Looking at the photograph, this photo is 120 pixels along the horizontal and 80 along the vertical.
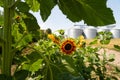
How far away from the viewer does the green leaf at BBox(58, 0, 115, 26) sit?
1.33m

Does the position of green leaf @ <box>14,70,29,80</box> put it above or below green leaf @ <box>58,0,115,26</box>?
below

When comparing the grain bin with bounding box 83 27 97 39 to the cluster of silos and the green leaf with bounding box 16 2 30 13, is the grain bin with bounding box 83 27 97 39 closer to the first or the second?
the cluster of silos

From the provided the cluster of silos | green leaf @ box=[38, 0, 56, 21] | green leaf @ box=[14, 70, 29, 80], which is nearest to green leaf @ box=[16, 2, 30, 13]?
green leaf @ box=[38, 0, 56, 21]

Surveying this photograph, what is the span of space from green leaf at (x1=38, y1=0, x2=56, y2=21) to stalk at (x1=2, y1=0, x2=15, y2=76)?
4.1 inches

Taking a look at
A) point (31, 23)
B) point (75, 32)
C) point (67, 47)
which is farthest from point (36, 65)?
point (75, 32)

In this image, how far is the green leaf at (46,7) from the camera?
134cm

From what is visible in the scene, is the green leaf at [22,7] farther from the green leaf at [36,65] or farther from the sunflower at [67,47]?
the sunflower at [67,47]

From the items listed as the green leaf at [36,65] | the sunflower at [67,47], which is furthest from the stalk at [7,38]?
the sunflower at [67,47]

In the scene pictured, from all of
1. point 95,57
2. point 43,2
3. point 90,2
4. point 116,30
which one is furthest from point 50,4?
point 116,30

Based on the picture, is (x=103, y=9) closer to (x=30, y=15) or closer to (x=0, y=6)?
(x=30, y=15)

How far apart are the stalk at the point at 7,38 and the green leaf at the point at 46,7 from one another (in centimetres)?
10

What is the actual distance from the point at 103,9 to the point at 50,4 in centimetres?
18

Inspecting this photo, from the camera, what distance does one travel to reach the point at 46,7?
1.35 m

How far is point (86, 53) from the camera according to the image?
4.48 meters
